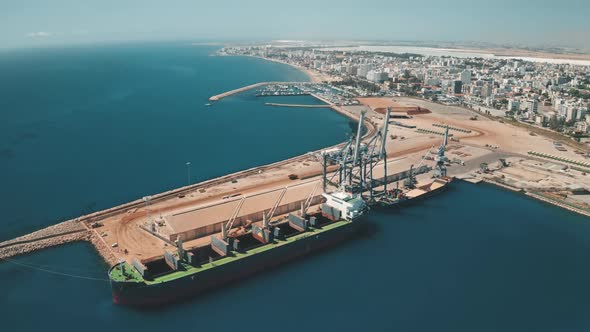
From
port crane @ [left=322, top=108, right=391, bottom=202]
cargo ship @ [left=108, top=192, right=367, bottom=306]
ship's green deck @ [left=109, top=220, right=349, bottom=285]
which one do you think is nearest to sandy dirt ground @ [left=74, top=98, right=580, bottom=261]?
cargo ship @ [left=108, top=192, right=367, bottom=306]

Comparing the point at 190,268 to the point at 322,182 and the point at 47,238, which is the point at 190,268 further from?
the point at 322,182

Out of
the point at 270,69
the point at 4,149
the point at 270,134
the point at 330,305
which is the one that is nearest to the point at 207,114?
the point at 270,134

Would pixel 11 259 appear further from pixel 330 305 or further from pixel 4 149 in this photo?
pixel 4 149

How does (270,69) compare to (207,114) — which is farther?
(270,69)

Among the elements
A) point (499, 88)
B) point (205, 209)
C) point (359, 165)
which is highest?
point (499, 88)

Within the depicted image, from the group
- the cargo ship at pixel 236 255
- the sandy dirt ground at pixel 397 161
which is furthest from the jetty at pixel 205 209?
the cargo ship at pixel 236 255

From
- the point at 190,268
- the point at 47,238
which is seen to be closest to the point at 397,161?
the point at 190,268
